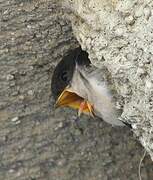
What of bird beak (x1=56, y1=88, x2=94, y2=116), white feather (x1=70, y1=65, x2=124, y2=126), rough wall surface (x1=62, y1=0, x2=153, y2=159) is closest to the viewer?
rough wall surface (x1=62, y1=0, x2=153, y2=159)

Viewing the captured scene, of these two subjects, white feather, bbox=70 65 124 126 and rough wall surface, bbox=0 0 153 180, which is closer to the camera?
white feather, bbox=70 65 124 126

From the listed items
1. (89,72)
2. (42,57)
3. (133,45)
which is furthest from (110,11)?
(42,57)

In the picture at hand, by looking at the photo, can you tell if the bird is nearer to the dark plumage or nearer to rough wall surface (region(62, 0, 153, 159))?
the dark plumage

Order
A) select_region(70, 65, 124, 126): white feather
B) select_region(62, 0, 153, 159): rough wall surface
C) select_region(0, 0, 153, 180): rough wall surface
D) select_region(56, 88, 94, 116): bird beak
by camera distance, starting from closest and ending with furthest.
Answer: select_region(62, 0, 153, 159): rough wall surface → select_region(70, 65, 124, 126): white feather → select_region(56, 88, 94, 116): bird beak → select_region(0, 0, 153, 180): rough wall surface

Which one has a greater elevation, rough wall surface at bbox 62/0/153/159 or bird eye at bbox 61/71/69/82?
rough wall surface at bbox 62/0/153/159

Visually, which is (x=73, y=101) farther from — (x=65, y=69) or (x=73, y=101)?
(x=65, y=69)

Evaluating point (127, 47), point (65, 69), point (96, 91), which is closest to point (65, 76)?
point (65, 69)

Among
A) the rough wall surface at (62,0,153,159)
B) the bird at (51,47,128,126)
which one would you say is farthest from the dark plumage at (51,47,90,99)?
the rough wall surface at (62,0,153,159)

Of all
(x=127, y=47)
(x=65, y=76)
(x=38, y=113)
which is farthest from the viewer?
(x=38, y=113)

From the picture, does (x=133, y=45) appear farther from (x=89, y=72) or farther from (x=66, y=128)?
(x=66, y=128)
